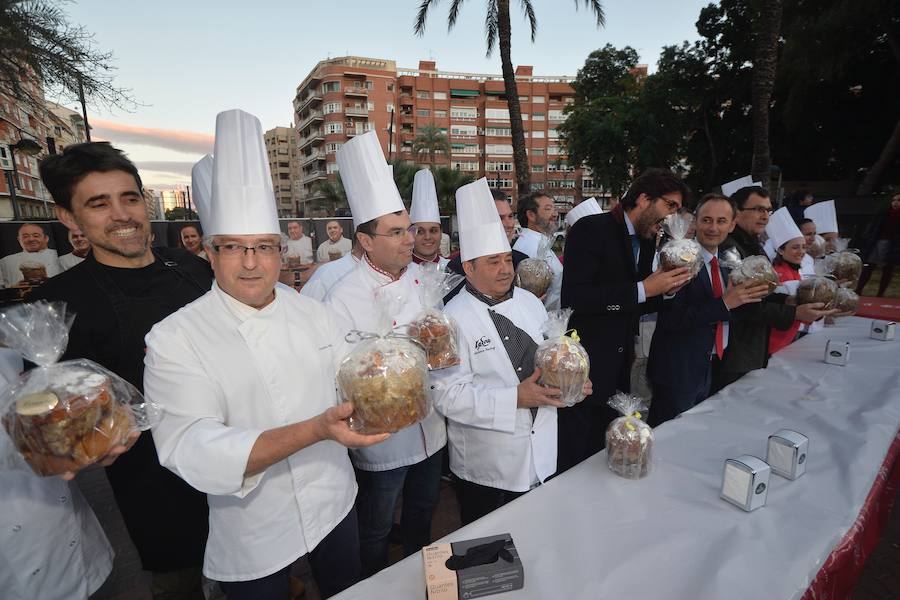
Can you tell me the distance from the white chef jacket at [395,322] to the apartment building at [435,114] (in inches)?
2276

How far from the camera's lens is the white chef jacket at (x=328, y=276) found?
3393mm

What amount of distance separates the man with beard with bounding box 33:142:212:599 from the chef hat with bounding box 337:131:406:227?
112 cm

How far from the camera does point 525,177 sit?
47.0 feet

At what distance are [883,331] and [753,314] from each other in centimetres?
160

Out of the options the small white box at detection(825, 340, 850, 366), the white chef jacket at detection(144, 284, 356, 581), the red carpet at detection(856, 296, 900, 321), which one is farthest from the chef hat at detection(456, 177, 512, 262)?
the red carpet at detection(856, 296, 900, 321)

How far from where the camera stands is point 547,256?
4617mm

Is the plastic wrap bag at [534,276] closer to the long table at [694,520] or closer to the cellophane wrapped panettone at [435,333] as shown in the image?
the long table at [694,520]

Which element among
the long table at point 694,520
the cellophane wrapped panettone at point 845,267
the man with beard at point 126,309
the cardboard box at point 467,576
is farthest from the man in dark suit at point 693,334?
the man with beard at point 126,309

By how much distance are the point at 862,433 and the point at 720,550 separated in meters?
1.44

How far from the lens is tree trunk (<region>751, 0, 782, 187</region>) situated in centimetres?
985

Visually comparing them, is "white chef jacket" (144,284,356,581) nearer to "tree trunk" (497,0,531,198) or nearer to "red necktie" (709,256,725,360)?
"red necktie" (709,256,725,360)

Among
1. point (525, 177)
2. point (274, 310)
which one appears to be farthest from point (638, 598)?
point (525, 177)

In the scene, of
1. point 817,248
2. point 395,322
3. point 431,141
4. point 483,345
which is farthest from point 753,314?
point 431,141

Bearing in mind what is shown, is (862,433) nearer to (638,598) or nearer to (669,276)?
(669,276)
